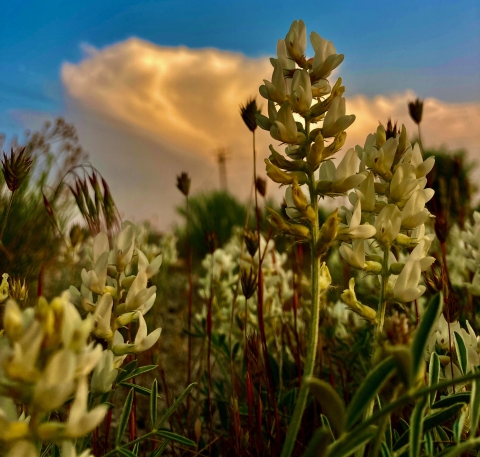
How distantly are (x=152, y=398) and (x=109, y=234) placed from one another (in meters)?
0.28

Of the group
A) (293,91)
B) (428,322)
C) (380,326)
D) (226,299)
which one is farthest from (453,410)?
(226,299)

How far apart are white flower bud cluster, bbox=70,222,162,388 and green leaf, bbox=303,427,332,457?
289mm

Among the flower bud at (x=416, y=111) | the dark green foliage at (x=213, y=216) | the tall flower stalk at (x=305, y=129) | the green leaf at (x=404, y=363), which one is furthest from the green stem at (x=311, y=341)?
the dark green foliage at (x=213, y=216)

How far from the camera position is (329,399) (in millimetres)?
513

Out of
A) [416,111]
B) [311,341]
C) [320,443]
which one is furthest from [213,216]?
[320,443]

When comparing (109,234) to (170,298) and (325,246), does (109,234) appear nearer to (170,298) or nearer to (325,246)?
(325,246)

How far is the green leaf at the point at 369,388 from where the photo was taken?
0.52 meters

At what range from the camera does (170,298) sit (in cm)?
534

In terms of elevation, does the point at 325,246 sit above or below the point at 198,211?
below

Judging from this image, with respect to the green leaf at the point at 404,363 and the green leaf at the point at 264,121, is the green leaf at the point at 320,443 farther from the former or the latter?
the green leaf at the point at 264,121

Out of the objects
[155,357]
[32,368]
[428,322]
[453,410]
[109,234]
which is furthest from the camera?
[155,357]

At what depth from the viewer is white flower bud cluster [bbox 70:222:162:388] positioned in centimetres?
69

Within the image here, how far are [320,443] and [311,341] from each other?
21cm

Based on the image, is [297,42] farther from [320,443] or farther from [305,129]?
[320,443]
